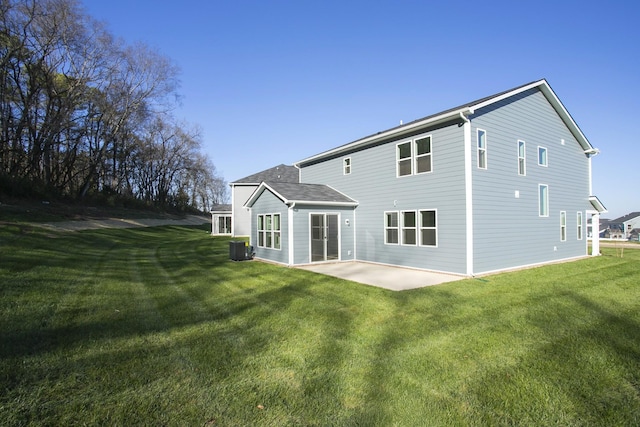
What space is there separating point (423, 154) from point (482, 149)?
1.81m

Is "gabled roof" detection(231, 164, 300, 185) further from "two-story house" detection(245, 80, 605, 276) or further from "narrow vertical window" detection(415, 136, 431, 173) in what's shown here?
"narrow vertical window" detection(415, 136, 431, 173)

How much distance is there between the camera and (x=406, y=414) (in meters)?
2.92

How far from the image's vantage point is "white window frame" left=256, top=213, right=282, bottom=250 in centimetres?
1358

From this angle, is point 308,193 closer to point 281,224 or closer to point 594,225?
point 281,224

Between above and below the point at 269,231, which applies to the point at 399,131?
above

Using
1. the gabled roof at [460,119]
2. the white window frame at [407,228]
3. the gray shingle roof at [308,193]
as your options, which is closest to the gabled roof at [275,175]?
the gabled roof at [460,119]

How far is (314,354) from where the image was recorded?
4242 millimetres

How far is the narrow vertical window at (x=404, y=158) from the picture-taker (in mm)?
12008

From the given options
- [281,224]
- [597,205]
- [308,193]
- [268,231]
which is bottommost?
[268,231]

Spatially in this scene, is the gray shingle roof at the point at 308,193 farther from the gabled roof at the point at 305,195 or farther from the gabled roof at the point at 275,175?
the gabled roof at the point at 275,175

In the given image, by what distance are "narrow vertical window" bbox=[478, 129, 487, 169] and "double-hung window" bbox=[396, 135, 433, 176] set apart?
147 cm

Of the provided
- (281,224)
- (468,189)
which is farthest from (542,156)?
(281,224)

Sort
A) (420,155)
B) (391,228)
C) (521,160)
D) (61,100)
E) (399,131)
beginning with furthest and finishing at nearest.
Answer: (61,100), (391,228), (521,160), (399,131), (420,155)

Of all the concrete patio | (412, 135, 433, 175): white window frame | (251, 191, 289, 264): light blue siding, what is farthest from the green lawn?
(251, 191, 289, 264): light blue siding
